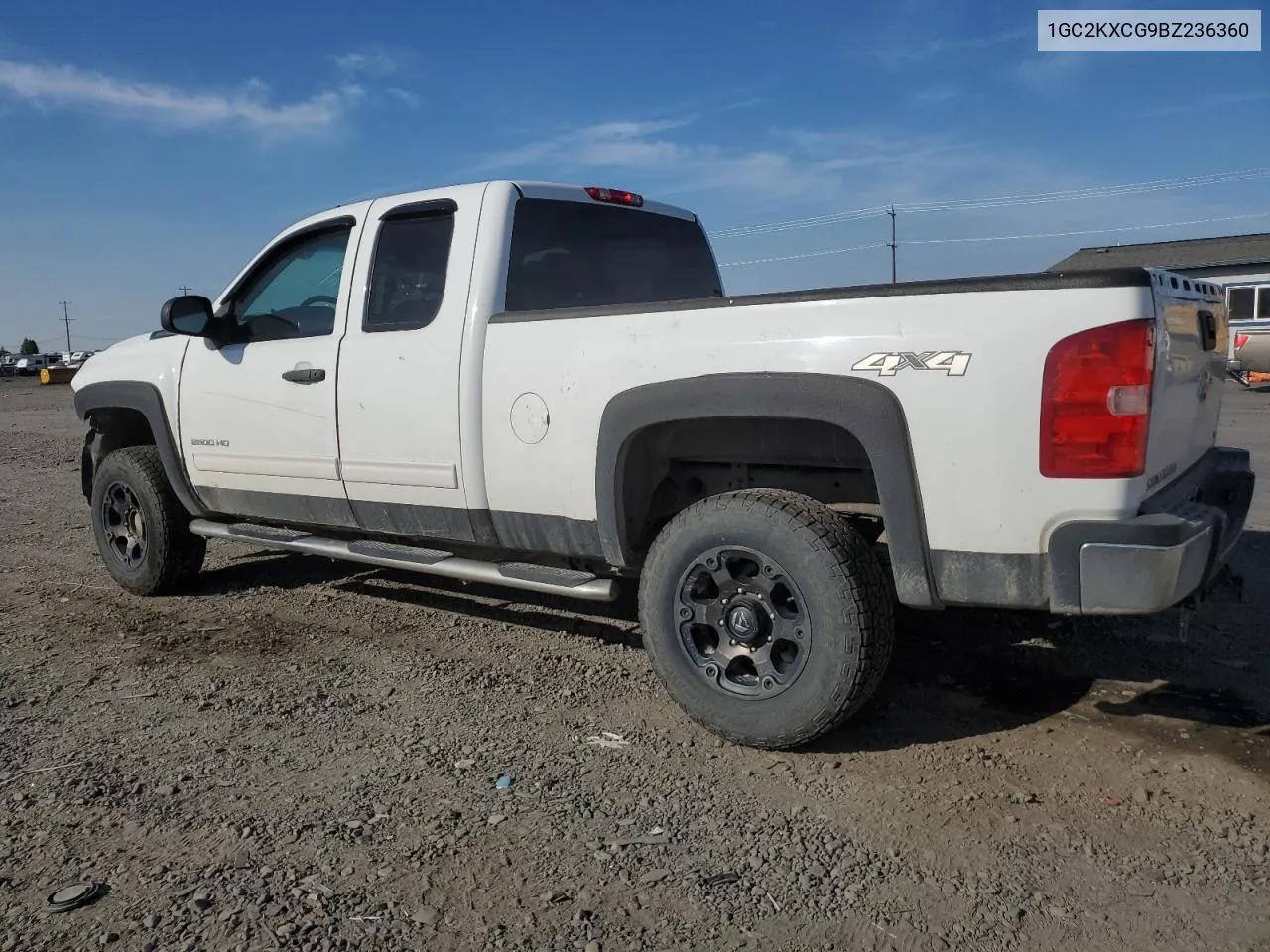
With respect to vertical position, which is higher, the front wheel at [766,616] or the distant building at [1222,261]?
the distant building at [1222,261]

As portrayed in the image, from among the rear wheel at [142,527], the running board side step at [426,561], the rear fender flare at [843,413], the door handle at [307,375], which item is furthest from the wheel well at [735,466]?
the rear wheel at [142,527]

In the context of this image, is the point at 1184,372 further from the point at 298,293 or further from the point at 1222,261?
the point at 1222,261

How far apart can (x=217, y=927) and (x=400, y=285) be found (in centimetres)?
292

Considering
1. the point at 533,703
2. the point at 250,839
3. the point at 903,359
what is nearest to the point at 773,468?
the point at 903,359

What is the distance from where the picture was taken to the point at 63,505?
31.1ft

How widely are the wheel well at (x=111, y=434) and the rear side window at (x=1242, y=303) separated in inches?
1205

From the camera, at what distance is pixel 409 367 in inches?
175

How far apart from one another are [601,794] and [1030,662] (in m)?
2.15

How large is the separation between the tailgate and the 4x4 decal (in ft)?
1.78

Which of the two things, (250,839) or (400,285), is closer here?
(250,839)

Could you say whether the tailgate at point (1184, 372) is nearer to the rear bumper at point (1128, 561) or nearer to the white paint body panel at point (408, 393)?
the rear bumper at point (1128, 561)

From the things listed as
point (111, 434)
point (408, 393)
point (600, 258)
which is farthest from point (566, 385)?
point (111, 434)

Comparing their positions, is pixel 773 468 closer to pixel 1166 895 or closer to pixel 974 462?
pixel 974 462

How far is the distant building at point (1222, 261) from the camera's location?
29.2 metres
